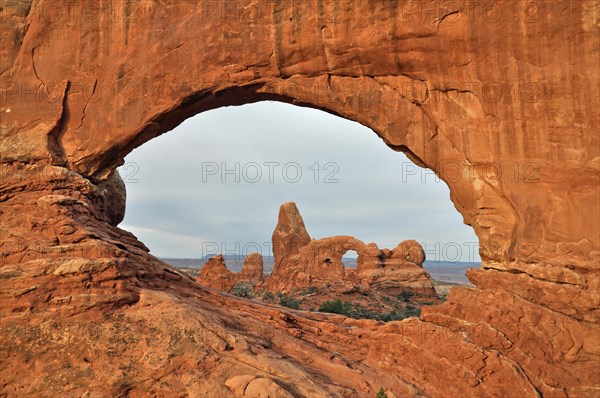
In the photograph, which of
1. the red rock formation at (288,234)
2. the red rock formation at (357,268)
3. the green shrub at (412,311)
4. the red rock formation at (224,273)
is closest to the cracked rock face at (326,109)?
the red rock formation at (224,273)

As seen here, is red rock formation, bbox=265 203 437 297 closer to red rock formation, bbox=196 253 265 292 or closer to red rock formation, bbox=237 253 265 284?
red rock formation, bbox=196 253 265 292

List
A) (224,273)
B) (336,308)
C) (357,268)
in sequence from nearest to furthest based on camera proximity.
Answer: (336,308) < (224,273) < (357,268)

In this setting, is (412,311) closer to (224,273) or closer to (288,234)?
(224,273)

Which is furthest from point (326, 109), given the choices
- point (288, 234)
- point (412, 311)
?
point (288, 234)

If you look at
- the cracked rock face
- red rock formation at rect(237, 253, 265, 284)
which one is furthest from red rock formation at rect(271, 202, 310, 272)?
the cracked rock face

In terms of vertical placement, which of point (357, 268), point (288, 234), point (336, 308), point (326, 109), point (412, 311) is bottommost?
point (412, 311)

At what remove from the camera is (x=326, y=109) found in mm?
15203

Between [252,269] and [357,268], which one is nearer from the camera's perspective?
[357,268]

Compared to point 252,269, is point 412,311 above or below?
below

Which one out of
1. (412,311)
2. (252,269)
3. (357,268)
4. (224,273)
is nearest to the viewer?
(412,311)

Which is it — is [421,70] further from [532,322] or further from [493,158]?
[532,322]

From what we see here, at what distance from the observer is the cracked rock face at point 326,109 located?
1019 centimetres

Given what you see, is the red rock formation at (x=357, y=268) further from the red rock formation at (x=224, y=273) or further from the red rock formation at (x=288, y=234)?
the red rock formation at (x=224, y=273)

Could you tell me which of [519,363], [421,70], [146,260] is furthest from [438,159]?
[146,260]
